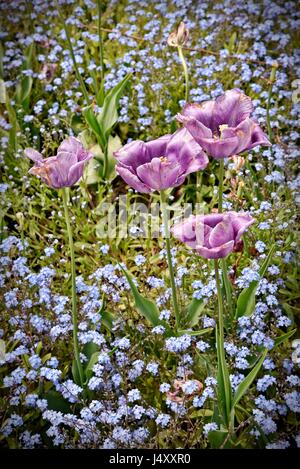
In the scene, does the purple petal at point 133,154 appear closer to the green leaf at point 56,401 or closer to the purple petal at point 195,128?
the purple petal at point 195,128

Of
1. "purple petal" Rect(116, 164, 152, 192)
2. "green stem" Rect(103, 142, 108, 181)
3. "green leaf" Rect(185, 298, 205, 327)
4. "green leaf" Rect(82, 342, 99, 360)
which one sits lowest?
"green leaf" Rect(82, 342, 99, 360)

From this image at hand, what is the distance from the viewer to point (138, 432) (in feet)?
6.44

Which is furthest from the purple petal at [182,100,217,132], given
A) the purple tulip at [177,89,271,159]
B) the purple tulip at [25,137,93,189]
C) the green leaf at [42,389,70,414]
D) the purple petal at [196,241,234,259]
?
the green leaf at [42,389,70,414]

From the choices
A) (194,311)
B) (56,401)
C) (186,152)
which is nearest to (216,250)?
(186,152)

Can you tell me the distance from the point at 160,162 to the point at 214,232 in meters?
0.27

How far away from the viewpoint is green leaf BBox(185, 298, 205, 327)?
7.41 ft

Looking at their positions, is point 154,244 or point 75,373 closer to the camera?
point 75,373

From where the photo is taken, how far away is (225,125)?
1.85 meters

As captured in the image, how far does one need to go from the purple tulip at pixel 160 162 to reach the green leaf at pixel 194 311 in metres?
0.50

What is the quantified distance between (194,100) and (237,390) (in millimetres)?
1564

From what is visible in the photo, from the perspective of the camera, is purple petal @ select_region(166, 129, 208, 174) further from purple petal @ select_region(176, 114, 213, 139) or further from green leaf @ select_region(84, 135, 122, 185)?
green leaf @ select_region(84, 135, 122, 185)

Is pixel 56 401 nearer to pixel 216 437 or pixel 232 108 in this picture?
pixel 216 437
